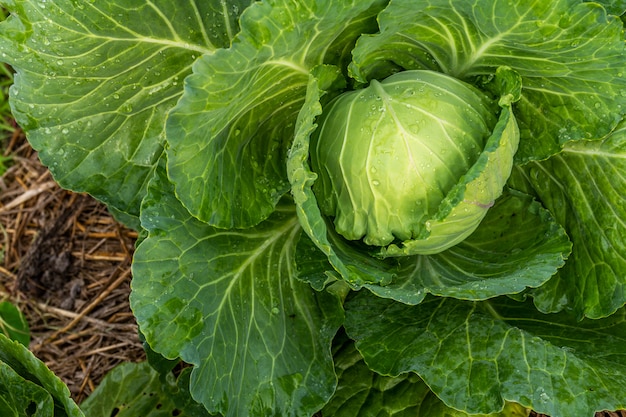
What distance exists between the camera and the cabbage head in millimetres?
1859

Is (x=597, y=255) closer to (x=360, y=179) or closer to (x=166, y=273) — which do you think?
(x=360, y=179)

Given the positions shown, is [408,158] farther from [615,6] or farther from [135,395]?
[135,395]

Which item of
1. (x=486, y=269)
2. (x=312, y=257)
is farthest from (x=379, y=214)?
(x=486, y=269)

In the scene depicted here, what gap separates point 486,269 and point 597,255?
0.40 m

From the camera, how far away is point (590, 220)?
2217 mm

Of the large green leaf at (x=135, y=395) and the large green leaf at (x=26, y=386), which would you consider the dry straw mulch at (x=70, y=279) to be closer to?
the large green leaf at (x=135, y=395)

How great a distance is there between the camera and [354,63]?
76.7 inches

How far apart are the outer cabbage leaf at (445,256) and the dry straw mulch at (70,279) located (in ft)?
4.76

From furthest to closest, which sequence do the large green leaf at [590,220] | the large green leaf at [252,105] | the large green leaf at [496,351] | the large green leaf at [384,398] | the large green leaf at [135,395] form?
the large green leaf at [135,395] < the large green leaf at [384,398] < the large green leaf at [590,220] < the large green leaf at [496,351] < the large green leaf at [252,105]

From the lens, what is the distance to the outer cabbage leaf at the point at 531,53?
180cm

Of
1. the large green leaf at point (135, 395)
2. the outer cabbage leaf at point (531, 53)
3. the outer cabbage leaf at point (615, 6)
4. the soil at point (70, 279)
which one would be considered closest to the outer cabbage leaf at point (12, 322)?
the soil at point (70, 279)

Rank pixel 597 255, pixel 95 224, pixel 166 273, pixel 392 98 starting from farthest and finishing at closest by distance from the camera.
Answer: pixel 95 224
pixel 597 255
pixel 166 273
pixel 392 98

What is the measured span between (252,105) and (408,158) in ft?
1.76

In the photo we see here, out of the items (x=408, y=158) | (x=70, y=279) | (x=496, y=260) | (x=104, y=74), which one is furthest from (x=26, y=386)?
(x=496, y=260)
